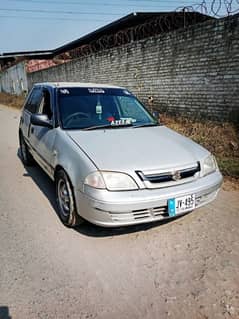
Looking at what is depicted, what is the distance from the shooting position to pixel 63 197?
335 cm

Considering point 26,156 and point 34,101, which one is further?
point 26,156

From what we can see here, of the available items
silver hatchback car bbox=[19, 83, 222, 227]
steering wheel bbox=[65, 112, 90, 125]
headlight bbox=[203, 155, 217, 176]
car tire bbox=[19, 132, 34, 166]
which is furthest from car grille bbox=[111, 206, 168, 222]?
car tire bbox=[19, 132, 34, 166]

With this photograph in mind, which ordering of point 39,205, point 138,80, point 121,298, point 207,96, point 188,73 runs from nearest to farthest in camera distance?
point 121,298, point 39,205, point 207,96, point 188,73, point 138,80

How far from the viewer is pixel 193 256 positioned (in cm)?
273

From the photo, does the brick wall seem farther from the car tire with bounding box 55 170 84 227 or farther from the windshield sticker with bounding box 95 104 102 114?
the car tire with bounding box 55 170 84 227

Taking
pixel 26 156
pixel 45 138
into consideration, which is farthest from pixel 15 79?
pixel 45 138

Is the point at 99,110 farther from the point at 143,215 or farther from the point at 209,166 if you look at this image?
the point at 143,215

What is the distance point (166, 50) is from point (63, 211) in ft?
22.5

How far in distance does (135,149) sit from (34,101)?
2.74 m

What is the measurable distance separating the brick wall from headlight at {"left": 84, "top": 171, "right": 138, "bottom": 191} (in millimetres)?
4710

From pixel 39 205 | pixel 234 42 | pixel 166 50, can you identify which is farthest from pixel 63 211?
pixel 166 50

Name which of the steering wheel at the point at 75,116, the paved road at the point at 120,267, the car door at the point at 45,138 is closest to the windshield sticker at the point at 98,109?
the steering wheel at the point at 75,116

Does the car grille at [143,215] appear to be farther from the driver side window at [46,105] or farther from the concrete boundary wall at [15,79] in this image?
the concrete boundary wall at [15,79]

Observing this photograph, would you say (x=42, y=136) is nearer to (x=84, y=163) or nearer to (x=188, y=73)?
(x=84, y=163)
